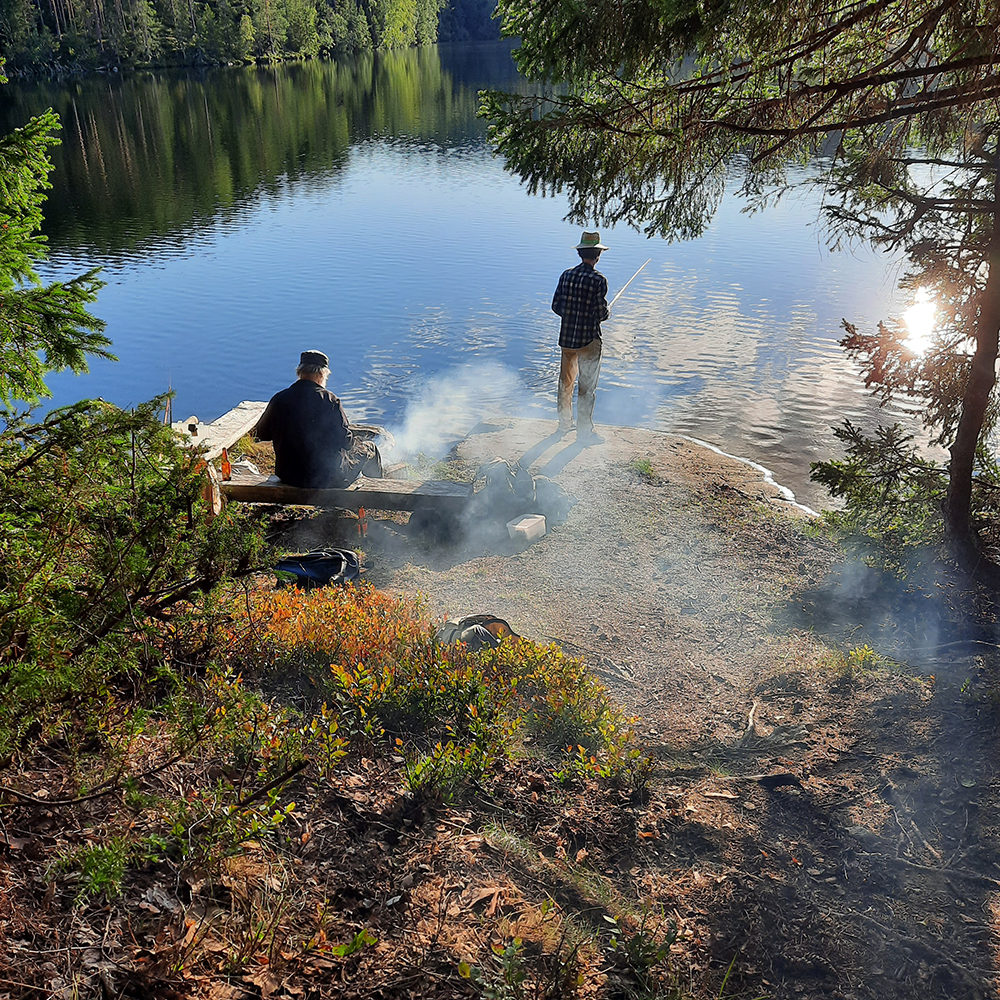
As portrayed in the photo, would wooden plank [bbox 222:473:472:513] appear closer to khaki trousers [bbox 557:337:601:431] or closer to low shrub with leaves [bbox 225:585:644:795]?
low shrub with leaves [bbox 225:585:644:795]

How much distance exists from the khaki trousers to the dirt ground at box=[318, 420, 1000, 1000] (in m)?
1.60

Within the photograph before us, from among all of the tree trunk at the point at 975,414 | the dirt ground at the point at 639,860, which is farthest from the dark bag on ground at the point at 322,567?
the tree trunk at the point at 975,414

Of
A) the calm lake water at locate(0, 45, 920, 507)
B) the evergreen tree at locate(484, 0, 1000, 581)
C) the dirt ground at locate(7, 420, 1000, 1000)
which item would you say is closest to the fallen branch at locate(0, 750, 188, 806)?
the dirt ground at locate(7, 420, 1000, 1000)

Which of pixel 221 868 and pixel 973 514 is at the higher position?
pixel 221 868

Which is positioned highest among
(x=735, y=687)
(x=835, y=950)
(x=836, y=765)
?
(x=835, y=950)

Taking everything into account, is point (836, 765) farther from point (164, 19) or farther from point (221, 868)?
point (164, 19)

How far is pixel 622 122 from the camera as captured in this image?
5.59m

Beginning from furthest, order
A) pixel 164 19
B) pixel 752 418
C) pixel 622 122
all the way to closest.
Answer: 1. pixel 164 19
2. pixel 752 418
3. pixel 622 122

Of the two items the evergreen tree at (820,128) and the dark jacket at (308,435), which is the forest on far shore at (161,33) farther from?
the evergreen tree at (820,128)

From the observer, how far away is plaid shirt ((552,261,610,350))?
34.0ft

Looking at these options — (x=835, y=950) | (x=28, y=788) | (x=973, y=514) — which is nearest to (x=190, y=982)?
(x=28, y=788)

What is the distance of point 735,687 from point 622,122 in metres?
4.17

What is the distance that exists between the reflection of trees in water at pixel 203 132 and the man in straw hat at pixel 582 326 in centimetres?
2001

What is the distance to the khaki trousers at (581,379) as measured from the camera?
10953mm
